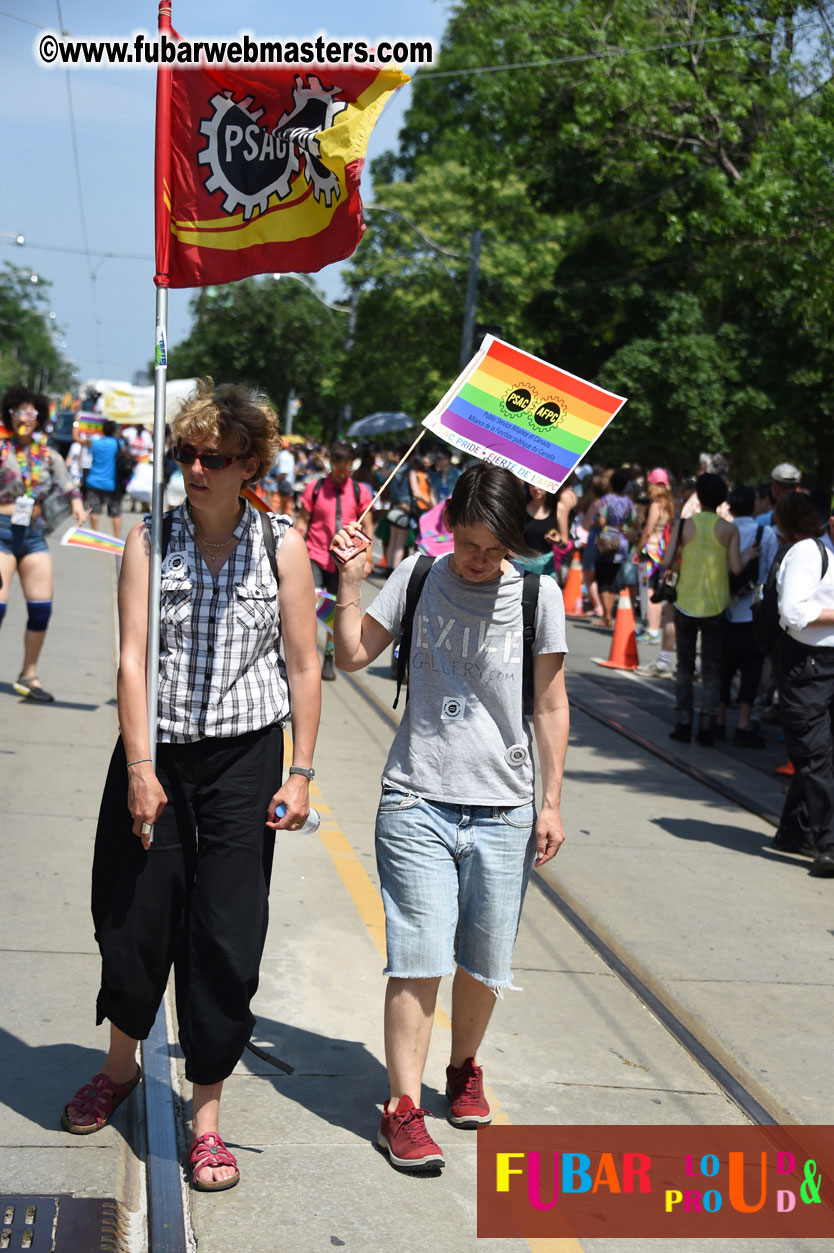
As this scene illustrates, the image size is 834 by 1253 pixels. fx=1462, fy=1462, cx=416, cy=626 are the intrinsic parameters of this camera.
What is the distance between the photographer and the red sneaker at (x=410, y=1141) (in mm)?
3680

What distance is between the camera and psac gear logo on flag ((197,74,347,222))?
148 inches

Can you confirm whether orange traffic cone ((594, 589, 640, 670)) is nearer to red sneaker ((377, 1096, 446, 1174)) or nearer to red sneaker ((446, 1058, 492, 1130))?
red sneaker ((446, 1058, 492, 1130))

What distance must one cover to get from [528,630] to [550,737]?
0.99 ft

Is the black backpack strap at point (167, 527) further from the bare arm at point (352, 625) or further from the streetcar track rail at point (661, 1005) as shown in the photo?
the streetcar track rail at point (661, 1005)

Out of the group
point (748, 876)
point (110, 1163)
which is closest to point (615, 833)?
point (748, 876)

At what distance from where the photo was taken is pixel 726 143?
17812mm

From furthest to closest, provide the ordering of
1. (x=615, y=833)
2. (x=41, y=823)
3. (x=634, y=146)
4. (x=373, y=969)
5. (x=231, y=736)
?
(x=634, y=146), (x=615, y=833), (x=41, y=823), (x=373, y=969), (x=231, y=736)

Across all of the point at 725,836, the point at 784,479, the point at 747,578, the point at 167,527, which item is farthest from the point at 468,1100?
the point at 784,479

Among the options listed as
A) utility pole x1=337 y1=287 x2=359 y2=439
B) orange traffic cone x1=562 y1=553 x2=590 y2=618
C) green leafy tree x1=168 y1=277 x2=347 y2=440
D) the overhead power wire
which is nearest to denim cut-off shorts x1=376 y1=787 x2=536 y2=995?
orange traffic cone x1=562 y1=553 x2=590 y2=618

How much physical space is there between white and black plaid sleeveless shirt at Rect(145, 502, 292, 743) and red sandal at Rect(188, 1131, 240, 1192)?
98 centimetres

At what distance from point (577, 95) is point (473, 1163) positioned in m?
15.8

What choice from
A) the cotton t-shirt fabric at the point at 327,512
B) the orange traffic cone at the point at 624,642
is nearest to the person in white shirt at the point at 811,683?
the cotton t-shirt fabric at the point at 327,512

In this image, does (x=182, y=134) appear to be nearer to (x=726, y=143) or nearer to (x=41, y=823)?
(x=41, y=823)

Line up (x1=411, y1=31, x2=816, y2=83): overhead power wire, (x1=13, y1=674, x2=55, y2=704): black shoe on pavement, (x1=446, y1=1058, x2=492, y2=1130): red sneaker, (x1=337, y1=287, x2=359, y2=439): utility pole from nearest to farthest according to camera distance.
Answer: (x1=446, y1=1058, x2=492, y2=1130): red sneaker → (x1=13, y1=674, x2=55, y2=704): black shoe on pavement → (x1=411, y1=31, x2=816, y2=83): overhead power wire → (x1=337, y1=287, x2=359, y2=439): utility pole
